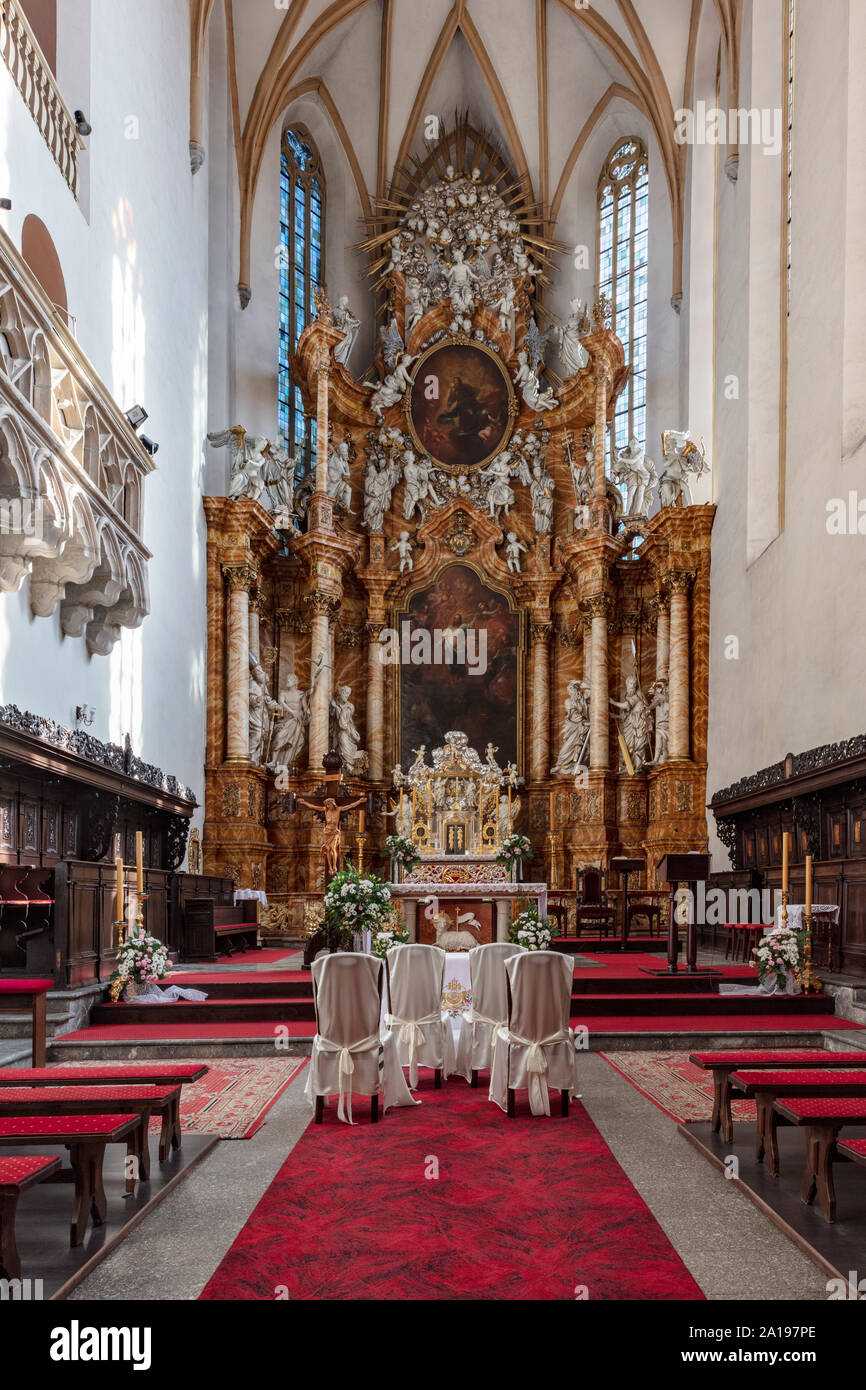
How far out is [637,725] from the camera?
792 inches

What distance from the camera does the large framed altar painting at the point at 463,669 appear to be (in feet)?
69.6

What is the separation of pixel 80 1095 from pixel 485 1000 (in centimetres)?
355

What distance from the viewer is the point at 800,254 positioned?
48.8ft

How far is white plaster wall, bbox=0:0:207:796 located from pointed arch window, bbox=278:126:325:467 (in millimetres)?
3935

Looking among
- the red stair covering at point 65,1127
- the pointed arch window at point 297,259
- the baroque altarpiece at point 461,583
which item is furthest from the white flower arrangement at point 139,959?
the pointed arch window at point 297,259

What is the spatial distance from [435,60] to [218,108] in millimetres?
5486

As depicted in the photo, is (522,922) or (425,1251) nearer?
(425,1251)

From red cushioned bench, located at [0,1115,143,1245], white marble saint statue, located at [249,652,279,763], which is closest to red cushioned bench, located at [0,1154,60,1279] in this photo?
red cushioned bench, located at [0,1115,143,1245]

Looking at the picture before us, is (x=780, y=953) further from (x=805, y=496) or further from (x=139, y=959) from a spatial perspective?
(x=805, y=496)

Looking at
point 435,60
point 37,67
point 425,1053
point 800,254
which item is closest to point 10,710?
point 425,1053

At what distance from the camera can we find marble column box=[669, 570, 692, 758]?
1912cm

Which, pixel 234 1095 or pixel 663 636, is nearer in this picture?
pixel 234 1095

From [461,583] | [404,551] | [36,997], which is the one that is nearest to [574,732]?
[461,583]

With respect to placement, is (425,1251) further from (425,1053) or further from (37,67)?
(37,67)
